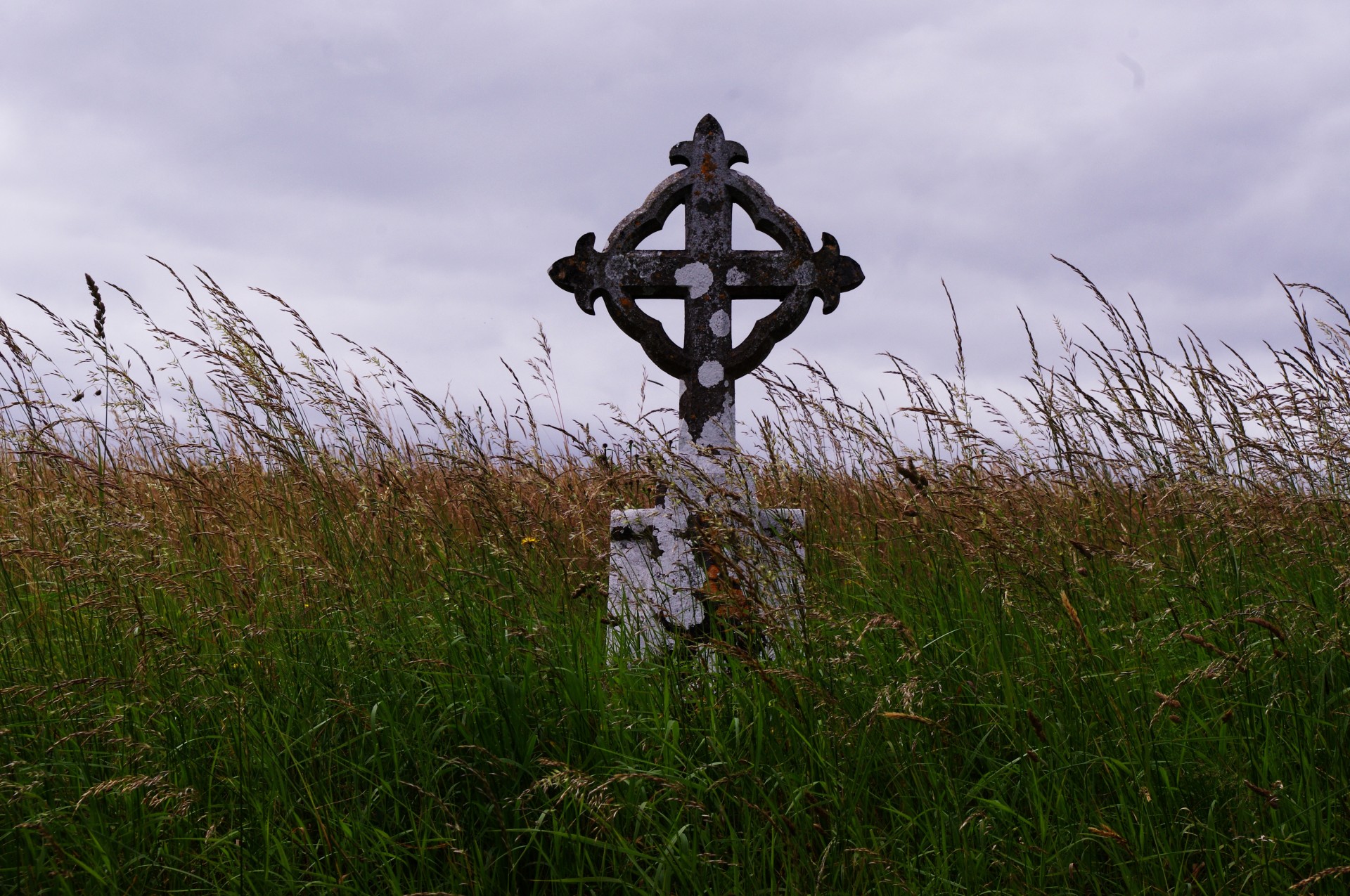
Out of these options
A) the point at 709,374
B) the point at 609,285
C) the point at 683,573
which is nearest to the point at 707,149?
the point at 609,285

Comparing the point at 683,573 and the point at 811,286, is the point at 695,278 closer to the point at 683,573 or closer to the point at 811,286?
the point at 811,286

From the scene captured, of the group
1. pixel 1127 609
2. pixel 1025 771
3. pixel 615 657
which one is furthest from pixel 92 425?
pixel 1127 609

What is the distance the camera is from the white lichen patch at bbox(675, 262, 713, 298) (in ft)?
12.8

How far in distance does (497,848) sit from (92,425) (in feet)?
6.92

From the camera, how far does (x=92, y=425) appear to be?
319 cm

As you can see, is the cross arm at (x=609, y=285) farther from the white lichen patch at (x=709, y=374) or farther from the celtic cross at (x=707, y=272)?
the white lichen patch at (x=709, y=374)

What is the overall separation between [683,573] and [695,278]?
1.23 metres

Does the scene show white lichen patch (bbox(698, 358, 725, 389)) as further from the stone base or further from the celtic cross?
the stone base

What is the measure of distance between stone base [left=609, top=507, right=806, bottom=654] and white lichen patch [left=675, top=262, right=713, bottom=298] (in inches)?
35.6

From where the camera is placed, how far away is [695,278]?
3904 millimetres

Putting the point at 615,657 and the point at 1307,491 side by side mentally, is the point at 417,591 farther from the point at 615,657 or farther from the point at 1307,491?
the point at 1307,491

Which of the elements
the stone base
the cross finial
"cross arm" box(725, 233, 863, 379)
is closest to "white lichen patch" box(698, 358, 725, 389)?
"cross arm" box(725, 233, 863, 379)

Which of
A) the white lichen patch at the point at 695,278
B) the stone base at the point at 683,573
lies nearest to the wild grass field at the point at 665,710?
the stone base at the point at 683,573

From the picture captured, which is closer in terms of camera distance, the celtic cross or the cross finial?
the celtic cross
